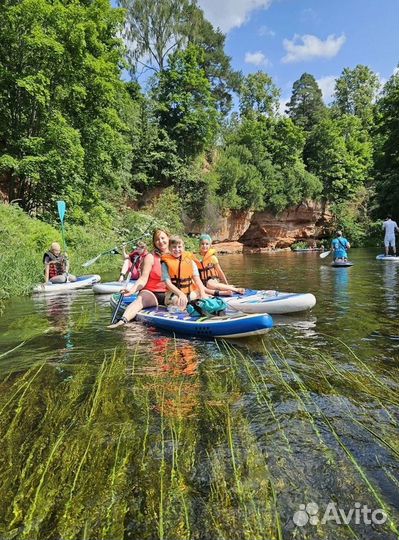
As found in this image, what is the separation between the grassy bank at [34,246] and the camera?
1051 centimetres

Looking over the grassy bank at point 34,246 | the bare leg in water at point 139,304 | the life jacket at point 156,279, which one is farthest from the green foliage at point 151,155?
the bare leg in water at point 139,304

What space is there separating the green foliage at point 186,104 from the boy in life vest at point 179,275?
24913mm

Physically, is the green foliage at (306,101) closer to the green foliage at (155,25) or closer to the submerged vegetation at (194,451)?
the green foliage at (155,25)

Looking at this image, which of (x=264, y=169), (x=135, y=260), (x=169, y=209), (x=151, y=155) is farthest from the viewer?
(x=264, y=169)

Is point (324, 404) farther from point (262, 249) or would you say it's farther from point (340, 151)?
point (340, 151)

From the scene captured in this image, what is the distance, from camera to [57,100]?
58.3 ft

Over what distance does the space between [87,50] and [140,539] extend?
19.6 m

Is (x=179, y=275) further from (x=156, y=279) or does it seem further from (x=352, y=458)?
(x=352, y=458)

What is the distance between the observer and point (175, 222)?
28156 millimetres

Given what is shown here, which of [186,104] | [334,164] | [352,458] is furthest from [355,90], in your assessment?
[352,458]

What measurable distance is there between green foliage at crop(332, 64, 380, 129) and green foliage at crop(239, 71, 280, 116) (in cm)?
1361

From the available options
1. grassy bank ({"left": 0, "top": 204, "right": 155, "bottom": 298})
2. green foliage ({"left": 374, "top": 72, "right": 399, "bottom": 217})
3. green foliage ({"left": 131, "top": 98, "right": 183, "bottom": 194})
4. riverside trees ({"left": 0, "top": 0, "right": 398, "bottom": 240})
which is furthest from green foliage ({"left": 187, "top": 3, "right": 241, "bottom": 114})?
grassy bank ({"left": 0, "top": 204, "right": 155, "bottom": 298})
